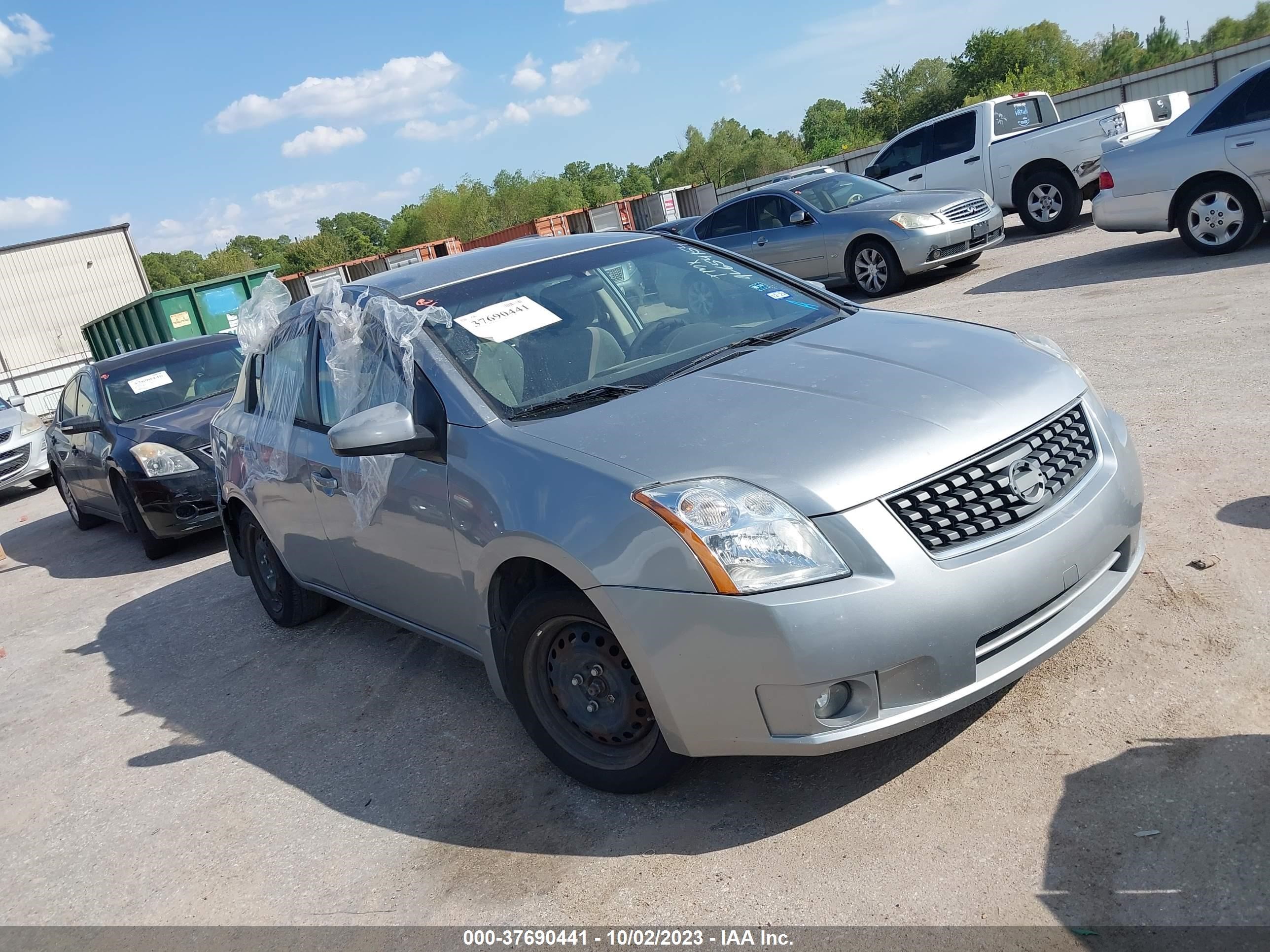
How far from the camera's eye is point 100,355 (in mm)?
28422

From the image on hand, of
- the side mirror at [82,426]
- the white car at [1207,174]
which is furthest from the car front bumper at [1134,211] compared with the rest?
the side mirror at [82,426]

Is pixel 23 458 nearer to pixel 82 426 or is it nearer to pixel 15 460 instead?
pixel 15 460

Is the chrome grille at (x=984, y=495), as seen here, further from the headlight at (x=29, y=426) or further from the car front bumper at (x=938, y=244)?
the headlight at (x=29, y=426)

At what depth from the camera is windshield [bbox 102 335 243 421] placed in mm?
9102

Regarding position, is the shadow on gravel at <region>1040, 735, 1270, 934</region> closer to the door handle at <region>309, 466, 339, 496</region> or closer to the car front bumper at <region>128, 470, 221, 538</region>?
the door handle at <region>309, 466, 339, 496</region>

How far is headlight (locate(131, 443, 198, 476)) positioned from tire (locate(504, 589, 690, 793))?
18.3ft

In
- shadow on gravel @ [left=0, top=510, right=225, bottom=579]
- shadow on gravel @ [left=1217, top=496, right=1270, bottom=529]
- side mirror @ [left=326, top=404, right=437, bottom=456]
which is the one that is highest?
side mirror @ [left=326, top=404, right=437, bottom=456]

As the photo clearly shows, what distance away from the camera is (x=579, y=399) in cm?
358

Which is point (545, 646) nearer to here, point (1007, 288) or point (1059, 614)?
point (1059, 614)

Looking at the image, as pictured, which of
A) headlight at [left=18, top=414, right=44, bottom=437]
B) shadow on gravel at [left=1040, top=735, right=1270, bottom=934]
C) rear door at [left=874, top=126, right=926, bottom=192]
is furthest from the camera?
rear door at [left=874, top=126, right=926, bottom=192]

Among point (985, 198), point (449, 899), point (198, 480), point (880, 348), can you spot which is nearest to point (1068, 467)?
point (880, 348)

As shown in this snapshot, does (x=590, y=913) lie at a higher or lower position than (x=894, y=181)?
lower

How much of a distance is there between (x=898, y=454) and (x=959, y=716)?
1040mm

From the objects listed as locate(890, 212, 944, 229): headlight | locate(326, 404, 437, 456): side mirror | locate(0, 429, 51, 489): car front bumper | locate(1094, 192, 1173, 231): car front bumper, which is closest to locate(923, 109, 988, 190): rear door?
locate(890, 212, 944, 229): headlight
